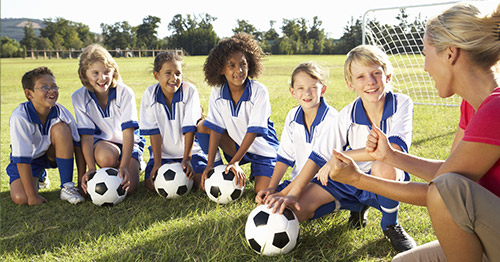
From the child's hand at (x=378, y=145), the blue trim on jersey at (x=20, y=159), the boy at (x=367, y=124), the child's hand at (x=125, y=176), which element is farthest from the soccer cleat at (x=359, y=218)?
the blue trim on jersey at (x=20, y=159)

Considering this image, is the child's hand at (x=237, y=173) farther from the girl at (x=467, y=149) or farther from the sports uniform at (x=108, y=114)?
the girl at (x=467, y=149)

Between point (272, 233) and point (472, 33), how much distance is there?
1520 millimetres

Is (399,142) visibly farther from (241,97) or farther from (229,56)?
(229,56)

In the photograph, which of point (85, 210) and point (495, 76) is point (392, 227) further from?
point (85, 210)

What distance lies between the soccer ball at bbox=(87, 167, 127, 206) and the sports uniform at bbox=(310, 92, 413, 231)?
183 centimetres

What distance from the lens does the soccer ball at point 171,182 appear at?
3504 millimetres

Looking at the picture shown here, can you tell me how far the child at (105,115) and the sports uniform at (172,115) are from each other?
0.14 meters

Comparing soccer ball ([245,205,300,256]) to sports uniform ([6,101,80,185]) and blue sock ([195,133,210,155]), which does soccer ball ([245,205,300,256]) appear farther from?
sports uniform ([6,101,80,185])

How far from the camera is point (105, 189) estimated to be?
11.2 feet

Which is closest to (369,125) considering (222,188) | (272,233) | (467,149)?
(272,233)

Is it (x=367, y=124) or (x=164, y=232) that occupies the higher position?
(x=367, y=124)

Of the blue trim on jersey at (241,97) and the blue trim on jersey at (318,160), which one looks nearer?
the blue trim on jersey at (318,160)

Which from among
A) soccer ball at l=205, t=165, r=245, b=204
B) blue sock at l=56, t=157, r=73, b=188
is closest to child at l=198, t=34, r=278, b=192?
soccer ball at l=205, t=165, r=245, b=204

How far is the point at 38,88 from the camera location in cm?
360
